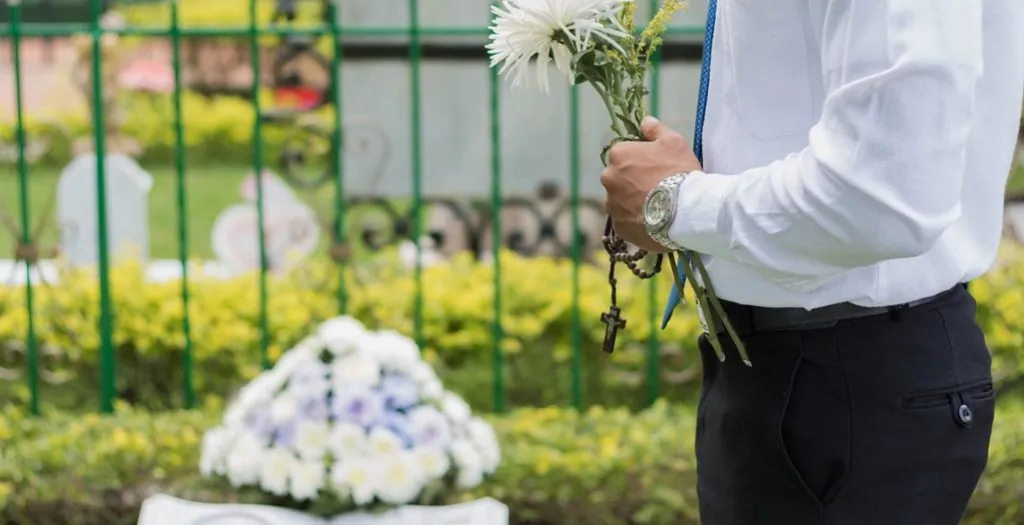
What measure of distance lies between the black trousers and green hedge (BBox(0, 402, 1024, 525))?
1671 millimetres

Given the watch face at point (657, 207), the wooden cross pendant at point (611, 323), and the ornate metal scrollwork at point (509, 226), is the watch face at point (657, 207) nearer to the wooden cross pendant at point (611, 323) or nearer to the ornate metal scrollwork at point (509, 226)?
the wooden cross pendant at point (611, 323)

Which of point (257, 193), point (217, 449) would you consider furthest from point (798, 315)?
point (257, 193)

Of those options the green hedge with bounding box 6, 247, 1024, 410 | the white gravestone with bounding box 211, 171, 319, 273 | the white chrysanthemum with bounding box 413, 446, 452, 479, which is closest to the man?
the white chrysanthemum with bounding box 413, 446, 452, 479

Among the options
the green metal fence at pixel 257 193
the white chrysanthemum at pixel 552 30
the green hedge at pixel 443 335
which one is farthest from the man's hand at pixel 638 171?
the green hedge at pixel 443 335

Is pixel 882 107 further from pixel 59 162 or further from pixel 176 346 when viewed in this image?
pixel 59 162

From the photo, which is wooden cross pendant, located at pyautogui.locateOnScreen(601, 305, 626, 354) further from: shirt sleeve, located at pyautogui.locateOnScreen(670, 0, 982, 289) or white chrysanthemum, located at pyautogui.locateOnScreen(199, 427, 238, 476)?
white chrysanthemum, located at pyautogui.locateOnScreen(199, 427, 238, 476)

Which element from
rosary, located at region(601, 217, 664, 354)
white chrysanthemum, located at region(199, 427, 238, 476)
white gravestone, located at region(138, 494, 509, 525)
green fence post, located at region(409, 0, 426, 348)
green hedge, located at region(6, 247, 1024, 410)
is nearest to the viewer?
rosary, located at region(601, 217, 664, 354)

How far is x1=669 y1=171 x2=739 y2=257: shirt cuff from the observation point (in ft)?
4.79

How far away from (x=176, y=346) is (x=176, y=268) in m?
1.80

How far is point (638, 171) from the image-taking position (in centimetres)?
155

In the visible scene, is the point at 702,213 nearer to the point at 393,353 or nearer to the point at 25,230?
the point at 393,353

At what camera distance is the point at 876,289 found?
1556mm

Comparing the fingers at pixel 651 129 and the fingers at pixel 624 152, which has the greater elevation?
the fingers at pixel 651 129

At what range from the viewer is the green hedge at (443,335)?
4055mm
